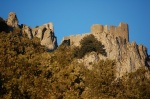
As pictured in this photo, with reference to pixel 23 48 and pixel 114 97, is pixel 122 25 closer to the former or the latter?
pixel 23 48

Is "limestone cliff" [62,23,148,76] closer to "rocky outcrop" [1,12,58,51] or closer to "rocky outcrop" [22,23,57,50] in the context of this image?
"rocky outcrop" [22,23,57,50]

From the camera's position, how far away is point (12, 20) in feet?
284

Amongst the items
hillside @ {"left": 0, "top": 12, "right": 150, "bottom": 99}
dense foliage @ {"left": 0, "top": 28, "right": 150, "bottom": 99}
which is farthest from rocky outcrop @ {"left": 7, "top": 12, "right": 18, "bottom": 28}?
dense foliage @ {"left": 0, "top": 28, "right": 150, "bottom": 99}

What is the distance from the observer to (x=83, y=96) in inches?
1256

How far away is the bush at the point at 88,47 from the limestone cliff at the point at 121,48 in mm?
1824

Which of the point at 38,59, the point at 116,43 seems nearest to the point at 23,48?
the point at 38,59

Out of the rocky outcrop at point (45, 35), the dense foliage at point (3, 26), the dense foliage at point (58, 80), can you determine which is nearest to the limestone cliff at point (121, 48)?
the rocky outcrop at point (45, 35)

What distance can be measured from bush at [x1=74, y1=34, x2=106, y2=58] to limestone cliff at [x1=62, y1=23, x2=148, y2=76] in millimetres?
1824

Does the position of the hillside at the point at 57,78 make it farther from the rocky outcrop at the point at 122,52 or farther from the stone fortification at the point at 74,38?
the stone fortification at the point at 74,38

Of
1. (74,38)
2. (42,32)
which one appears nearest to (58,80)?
(42,32)

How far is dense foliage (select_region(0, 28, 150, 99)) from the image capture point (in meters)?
31.6

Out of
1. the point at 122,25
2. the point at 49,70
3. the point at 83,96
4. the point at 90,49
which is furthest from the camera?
the point at 122,25

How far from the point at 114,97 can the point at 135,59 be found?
53656mm

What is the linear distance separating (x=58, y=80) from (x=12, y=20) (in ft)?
186
